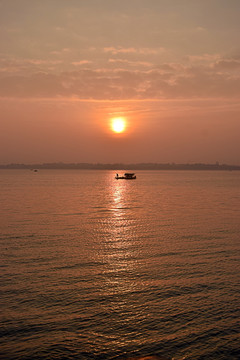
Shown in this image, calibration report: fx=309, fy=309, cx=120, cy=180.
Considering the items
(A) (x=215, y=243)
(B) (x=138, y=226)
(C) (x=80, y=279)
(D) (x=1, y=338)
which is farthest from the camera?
(B) (x=138, y=226)

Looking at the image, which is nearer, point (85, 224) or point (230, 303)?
point (230, 303)

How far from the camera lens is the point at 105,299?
17.4 meters

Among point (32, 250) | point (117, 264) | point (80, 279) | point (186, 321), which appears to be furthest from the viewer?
point (32, 250)

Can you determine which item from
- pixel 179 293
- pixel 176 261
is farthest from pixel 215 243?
pixel 179 293

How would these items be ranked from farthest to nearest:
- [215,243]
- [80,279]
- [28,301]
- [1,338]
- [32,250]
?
[215,243]
[32,250]
[80,279]
[28,301]
[1,338]

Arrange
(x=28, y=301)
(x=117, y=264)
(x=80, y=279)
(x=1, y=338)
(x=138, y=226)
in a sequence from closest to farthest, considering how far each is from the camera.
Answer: (x=1, y=338)
(x=28, y=301)
(x=80, y=279)
(x=117, y=264)
(x=138, y=226)

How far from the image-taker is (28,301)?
667 inches

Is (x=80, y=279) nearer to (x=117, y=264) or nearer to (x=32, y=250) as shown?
(x=117, y=264)

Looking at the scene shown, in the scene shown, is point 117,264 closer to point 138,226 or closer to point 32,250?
point 32,250

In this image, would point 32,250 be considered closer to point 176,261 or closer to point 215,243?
point 176,261

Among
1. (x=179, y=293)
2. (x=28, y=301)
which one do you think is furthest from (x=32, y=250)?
(x=179, y=293)

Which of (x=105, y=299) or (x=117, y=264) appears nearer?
(x=105, y=299)

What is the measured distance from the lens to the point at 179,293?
18.3m

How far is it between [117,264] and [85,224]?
788 inches
